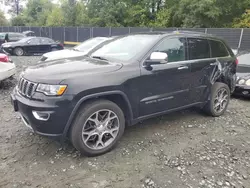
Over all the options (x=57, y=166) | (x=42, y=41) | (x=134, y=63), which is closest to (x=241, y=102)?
(x=134, y=63)

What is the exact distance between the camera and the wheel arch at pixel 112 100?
2930mm

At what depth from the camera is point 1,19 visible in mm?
44719

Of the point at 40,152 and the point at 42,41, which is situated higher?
the point at 42,41

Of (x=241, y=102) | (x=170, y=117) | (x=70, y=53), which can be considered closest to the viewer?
(x=170, y=117)

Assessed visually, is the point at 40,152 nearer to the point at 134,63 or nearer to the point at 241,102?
the point at 134,63

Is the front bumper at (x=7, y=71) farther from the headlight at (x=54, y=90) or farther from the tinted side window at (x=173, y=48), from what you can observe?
the tinted side window at (x=173, y=48)

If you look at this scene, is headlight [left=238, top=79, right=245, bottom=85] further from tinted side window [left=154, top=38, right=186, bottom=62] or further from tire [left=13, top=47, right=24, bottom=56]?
tire [left=13, top=47, right=24, bottom=56]

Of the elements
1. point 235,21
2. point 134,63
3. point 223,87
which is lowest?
point 223,87

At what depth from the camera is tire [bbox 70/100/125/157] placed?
9.82 feet

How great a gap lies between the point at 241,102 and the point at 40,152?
5.08 meters

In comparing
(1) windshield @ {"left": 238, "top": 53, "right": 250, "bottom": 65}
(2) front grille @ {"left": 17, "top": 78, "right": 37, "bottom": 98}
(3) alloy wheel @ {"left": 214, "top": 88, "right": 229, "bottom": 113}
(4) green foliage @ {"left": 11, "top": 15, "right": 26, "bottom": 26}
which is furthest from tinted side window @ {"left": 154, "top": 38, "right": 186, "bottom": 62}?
(4) green foliage @ {"left": 11, "top": 15, "right": 26, "bottom": 26}

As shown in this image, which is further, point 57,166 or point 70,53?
point 70,53

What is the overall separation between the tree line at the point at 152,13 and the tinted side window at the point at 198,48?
1801 centimetres

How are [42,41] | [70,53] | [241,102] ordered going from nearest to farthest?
[241,102] → [70,53] → [42,41]
